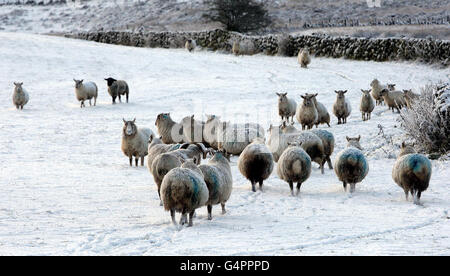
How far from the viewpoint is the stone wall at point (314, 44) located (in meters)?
32.4

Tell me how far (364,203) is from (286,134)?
3.50 m

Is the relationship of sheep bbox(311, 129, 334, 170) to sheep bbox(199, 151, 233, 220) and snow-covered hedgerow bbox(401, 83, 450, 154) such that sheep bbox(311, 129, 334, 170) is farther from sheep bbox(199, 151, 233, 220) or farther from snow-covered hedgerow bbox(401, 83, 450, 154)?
sheep bbox(199, 151, 233, 220)

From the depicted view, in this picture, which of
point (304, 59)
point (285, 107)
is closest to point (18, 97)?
point (285, 107)

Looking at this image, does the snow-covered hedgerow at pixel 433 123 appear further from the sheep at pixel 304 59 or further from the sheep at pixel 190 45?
the sheep at pixel 190 45

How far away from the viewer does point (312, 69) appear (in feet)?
106

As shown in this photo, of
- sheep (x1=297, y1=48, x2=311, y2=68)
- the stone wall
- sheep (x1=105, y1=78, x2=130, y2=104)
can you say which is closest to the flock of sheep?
sheep (x1=105, y1=78, x2=130, y2=104)

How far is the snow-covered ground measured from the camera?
753 centimetres

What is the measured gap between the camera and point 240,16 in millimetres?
51875

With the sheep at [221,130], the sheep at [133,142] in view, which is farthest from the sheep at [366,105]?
the sheep at [133,142]

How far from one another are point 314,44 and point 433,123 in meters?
24.5

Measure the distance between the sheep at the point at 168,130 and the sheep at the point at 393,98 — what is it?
26.8ft

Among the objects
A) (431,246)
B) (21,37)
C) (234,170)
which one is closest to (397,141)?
(234,170)

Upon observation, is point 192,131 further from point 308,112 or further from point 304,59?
point 304,59

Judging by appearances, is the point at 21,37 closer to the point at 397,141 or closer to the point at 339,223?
the point at 397,141
